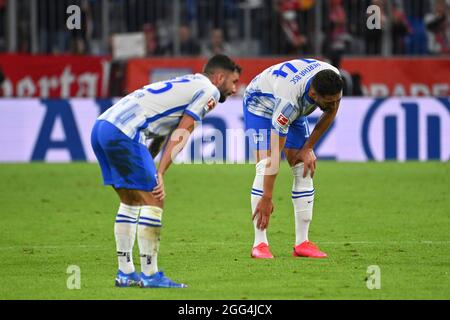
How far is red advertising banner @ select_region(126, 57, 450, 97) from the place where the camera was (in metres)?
24.5

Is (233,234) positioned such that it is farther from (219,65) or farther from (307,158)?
(219,65)

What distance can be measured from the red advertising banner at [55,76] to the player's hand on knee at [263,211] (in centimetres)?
1391

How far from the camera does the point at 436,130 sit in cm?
2244

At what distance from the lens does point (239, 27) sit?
2520cm

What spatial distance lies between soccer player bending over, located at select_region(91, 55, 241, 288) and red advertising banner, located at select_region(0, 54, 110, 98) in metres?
15.4

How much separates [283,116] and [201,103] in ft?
5.55

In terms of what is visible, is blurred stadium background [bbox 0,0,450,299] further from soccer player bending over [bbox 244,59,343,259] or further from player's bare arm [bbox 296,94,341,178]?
player's bare arm [bbox 296,94,341,178]

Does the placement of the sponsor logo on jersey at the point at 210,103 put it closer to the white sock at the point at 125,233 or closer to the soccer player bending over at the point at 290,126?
the white sock at the point at 125,233

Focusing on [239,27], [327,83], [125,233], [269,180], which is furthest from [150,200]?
[239,27]

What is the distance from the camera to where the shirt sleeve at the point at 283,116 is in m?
10.8
